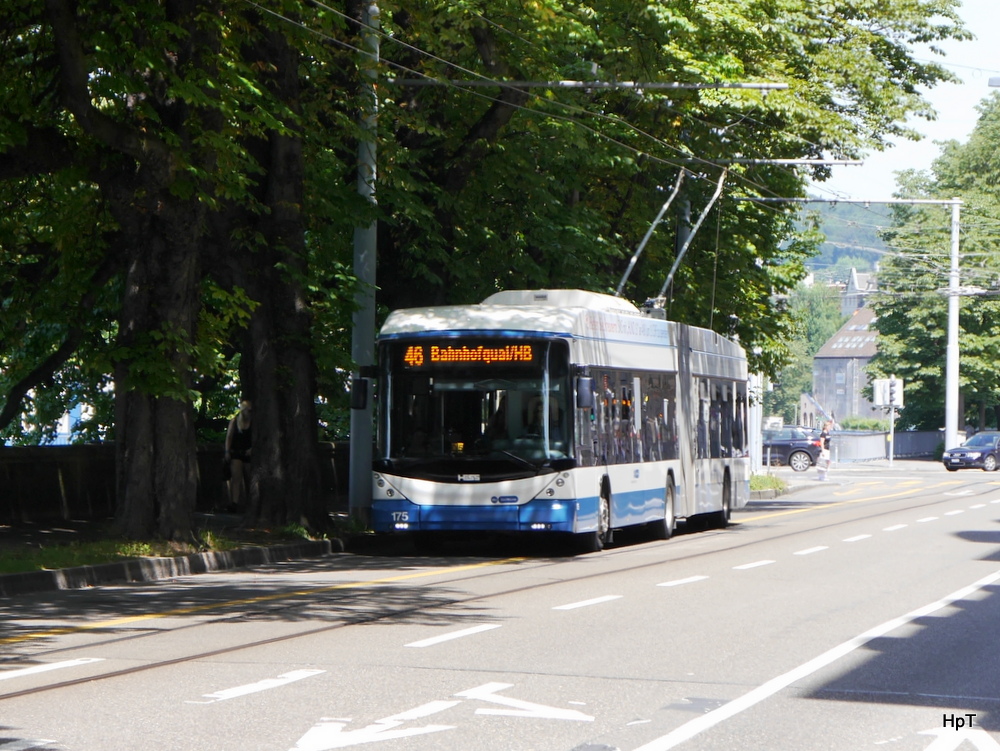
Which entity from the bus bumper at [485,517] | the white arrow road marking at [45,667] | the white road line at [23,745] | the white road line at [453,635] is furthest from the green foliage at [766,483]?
the white road line at [23,745]

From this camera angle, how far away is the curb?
1459cm

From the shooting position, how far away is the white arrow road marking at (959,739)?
718 centimetres

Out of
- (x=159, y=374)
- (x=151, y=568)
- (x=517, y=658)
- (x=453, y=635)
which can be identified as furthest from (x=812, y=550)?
(x=517, y=658)

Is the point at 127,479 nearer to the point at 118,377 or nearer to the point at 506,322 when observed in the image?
the point at 118,377

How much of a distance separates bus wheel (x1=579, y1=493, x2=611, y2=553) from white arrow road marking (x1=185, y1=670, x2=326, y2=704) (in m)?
11.4

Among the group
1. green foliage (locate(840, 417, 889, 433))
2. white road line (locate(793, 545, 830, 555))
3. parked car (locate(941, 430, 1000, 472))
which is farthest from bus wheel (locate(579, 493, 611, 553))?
green foliage (locate(840, 417, 889, 433))

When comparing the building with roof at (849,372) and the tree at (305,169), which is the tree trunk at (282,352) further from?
the building with roof at (849,372)

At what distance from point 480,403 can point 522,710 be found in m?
11.7

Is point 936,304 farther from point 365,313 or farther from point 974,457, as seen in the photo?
point 365,313

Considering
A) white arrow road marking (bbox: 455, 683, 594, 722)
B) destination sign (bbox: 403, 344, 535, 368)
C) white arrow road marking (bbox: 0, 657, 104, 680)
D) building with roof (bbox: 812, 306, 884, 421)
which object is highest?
building with roof (bbox: 812, 306, 884, 421)

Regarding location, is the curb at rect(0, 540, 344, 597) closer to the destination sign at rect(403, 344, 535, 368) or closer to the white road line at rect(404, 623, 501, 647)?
the destination sign at rect(403, 344, 535, 368)

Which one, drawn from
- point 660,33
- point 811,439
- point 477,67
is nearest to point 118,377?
A: point 477,67

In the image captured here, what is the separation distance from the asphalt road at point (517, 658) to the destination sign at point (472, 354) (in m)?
2.58

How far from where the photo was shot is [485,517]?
19500 millimetres
